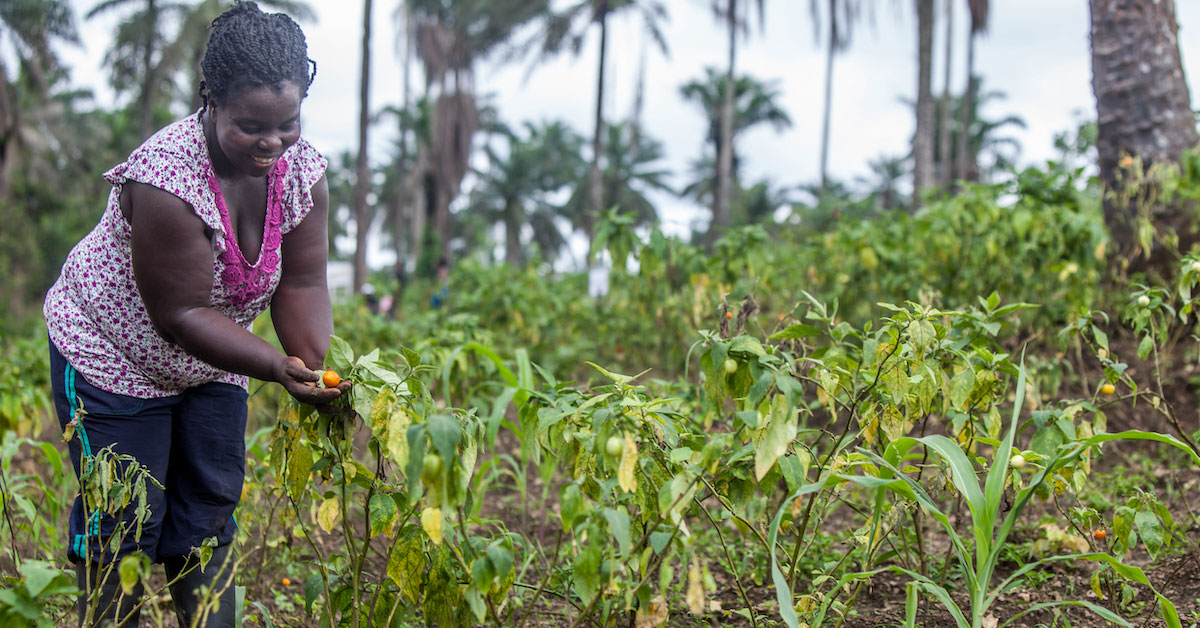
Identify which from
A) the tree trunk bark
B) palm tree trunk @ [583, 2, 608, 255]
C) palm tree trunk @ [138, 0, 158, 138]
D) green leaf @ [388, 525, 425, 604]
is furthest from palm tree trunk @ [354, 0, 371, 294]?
green leaf @ [388, 525, 425, 604]

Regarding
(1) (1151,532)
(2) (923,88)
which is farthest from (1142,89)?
(2) (923,88)

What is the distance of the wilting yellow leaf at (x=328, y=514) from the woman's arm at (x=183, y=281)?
246mm

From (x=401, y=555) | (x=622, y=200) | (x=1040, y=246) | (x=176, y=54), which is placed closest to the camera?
(x=401, y=555)

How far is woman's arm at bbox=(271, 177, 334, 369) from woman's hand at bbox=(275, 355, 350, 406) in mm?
285

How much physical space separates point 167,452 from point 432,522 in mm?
787

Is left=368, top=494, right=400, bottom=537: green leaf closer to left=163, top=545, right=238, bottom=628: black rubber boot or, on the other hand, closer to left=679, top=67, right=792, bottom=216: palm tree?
left=163, top=545, right=238, bottom=628: black rubber boot

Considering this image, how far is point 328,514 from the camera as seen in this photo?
162 centimetres

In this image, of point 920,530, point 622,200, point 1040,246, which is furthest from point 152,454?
point 622,200

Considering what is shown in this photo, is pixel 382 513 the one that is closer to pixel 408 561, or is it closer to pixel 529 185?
pixel 408 561

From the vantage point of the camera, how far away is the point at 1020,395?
161 cm

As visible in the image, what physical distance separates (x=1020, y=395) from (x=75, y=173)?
29.0 m

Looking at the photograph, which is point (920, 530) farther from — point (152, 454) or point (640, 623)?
point (152, 454)

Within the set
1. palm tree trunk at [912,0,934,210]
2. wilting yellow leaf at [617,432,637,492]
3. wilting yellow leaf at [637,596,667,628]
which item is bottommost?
wilting yellow leaf at [637,596,667,628]

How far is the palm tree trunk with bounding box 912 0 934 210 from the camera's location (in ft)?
33.9
